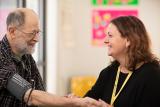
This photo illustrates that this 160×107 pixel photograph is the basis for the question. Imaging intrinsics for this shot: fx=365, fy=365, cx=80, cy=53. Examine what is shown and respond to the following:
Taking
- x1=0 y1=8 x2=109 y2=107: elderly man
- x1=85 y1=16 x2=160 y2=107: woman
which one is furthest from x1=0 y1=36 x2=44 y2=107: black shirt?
x1=85 y1=16 x2=160 y2=107: woman

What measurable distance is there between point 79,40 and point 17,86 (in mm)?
3613

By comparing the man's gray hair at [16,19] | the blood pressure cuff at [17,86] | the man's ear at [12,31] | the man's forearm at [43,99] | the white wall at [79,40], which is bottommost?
the white wall at [79,40]

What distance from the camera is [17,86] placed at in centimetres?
211

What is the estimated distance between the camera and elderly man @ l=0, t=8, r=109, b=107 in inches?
83.7

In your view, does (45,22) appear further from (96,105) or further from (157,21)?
(96,105)

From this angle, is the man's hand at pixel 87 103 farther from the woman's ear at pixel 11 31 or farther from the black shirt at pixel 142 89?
the woman's ear at pixel 11 31

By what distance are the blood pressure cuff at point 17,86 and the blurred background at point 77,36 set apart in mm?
2989

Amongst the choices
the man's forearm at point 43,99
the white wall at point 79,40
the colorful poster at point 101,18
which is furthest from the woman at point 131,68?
the colorful poster at point 101,18

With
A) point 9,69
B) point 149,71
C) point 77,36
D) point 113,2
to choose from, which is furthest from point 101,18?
point 9,69

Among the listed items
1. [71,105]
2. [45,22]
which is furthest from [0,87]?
[45,22]

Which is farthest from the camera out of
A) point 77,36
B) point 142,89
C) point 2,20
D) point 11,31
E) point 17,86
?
point 77,36

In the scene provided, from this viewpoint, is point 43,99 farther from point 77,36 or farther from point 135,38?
point 77,36

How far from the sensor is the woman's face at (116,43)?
8.43 ft

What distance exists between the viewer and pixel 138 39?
254 centimetres
